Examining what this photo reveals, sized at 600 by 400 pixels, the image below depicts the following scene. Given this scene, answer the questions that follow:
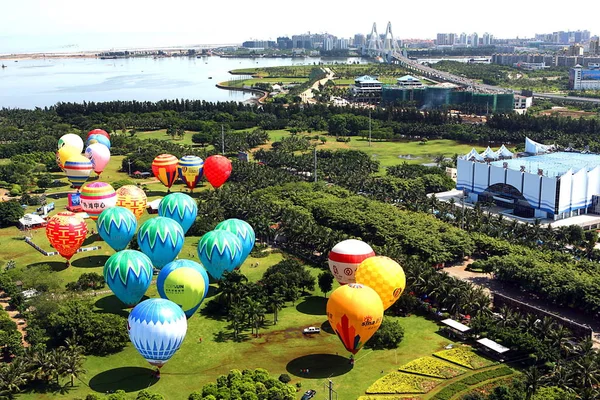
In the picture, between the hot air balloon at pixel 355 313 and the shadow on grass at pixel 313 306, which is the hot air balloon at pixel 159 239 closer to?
the shadow on grass at pixel 313 306

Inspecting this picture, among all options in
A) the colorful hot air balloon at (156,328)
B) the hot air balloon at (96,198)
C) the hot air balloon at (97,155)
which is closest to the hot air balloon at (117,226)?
the hot air balloon at (96,198)

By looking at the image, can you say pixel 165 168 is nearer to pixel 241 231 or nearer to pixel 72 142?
pixel 72 142

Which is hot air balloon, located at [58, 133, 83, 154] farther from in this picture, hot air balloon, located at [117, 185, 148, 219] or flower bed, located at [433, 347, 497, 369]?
flower bed, located at [433, 347, 497, 369]

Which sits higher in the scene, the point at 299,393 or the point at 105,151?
the point at 105,151

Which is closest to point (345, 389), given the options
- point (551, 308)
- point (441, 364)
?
point (441, 364)

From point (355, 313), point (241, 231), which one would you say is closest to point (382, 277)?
point (355, 313)

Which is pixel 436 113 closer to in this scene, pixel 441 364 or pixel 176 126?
pixel 176 126

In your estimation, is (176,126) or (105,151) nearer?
(105,151)
